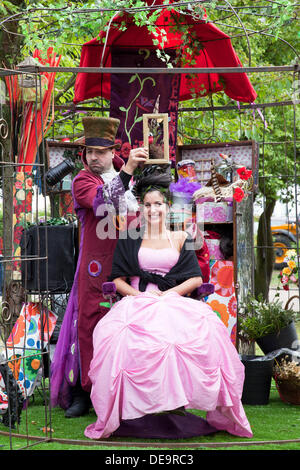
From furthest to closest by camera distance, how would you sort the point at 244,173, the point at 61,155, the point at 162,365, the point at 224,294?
the point at 61,155 < the point at 224,294 < the point at 244,173 < the point at 162,365

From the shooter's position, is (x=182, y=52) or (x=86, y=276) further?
(x=182, y=52)

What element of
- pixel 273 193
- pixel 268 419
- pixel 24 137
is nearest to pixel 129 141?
pixel 24 137

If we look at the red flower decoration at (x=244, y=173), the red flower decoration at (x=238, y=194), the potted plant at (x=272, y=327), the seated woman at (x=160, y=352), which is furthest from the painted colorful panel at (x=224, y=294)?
the seated woman at (x=160, y=352)

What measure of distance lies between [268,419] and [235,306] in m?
1.19

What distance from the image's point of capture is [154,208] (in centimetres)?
440

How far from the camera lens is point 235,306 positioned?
566 centimetres

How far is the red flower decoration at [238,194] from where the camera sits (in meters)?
5.40

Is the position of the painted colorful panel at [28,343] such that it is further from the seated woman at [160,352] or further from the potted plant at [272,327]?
the potted plant at [272,327]

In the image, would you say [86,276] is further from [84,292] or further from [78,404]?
[78,404]

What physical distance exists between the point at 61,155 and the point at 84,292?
181 cm

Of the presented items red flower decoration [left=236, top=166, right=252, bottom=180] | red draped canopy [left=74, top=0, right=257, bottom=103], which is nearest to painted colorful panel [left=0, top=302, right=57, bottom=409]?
red flower decoration [left=236, top=166, right=252, bottom=180]

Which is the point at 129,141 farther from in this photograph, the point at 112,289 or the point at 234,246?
the point at 112,289

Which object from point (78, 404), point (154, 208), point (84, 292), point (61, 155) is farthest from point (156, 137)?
point (78, 404)

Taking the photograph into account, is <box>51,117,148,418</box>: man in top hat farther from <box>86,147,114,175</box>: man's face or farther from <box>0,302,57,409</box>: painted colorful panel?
<box>0,302,57,409</box>: painted colorful panel
